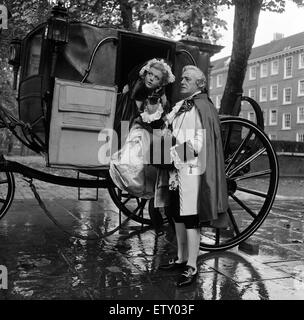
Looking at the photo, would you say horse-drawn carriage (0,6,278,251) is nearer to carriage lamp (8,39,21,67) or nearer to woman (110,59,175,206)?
carriage lamp (8,39,21,67)

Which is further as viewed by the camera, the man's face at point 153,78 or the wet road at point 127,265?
the man's face at point 153,78

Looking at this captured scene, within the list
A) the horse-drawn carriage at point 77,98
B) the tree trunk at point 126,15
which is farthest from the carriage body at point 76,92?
the tree trunk at point 126,15

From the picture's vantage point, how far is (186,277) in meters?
3.42

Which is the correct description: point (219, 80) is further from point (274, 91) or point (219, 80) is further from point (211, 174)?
point (211, 174)

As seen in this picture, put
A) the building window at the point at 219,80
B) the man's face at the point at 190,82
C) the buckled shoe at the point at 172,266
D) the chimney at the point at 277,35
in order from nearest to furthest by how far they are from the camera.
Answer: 1. the man's face at the point at 190,82
2. the buckled shoe at the point at 172,266
3. the building window at the point at 219,80
4. the chimney at the point at 277,35

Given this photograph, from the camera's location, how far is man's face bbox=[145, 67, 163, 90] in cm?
392

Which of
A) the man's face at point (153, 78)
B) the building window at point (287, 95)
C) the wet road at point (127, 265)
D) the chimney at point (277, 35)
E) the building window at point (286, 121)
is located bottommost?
the wet road at point (127, 265)

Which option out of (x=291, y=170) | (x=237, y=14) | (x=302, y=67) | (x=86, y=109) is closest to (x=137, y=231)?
(x=86, y=109)

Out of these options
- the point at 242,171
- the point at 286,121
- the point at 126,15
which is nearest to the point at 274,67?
the point at 286,121

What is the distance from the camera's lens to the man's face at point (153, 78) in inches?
154

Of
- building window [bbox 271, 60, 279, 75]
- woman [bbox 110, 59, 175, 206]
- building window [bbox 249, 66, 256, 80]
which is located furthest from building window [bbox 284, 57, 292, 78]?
woman [bbox 110, 59, 175, 206]

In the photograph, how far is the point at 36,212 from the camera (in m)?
6.52

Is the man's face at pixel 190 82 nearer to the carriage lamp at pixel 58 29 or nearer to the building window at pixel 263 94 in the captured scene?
the carriage lamp at pixel 58 29

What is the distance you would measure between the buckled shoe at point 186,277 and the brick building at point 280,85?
3918cm
